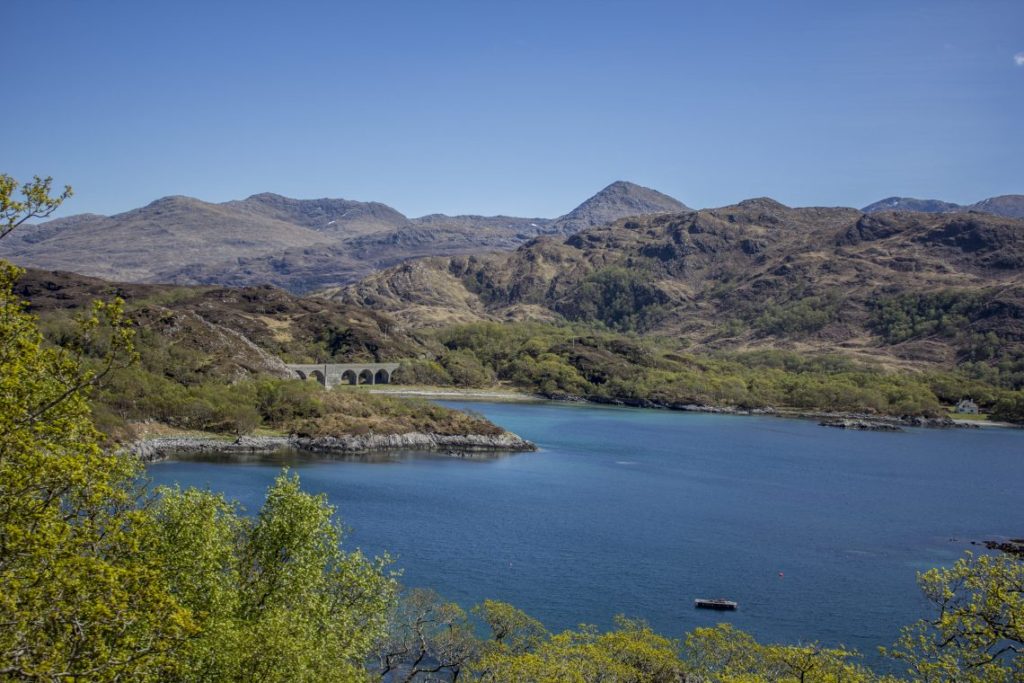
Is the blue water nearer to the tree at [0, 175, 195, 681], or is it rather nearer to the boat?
the boat

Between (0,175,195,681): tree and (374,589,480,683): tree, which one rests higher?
(0,175,195,681): tree

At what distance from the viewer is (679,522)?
259 feet

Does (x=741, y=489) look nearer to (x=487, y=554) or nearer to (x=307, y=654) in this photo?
(x=487, y=554)

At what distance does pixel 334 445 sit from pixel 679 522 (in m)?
52.7

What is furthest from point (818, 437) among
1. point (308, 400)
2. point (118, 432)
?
point (118, 432)

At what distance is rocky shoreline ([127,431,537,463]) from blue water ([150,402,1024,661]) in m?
6.55

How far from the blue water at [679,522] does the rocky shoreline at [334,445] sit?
6.55 m

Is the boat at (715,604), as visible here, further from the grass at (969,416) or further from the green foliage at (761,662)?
the grass at (969,416)

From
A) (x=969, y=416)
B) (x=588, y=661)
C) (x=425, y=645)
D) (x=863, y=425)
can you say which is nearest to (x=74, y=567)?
(x=588, y=661)

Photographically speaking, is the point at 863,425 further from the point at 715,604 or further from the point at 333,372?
the point at 715,604

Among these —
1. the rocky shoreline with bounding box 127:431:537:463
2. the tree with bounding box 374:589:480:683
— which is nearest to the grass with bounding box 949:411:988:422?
the rocky shoreline with bounding box 127:431:537:463

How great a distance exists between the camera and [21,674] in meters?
13.5

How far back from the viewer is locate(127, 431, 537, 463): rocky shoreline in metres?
98.9

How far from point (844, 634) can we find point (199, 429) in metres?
87.0
